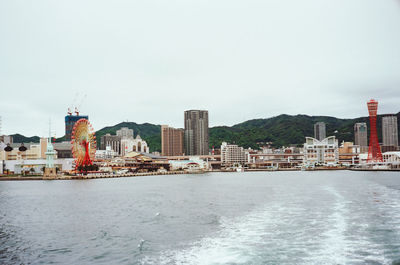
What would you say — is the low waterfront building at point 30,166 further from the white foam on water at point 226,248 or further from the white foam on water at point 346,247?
the white foam on water at point 346,247

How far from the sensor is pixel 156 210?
37.7m

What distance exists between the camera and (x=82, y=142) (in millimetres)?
120562

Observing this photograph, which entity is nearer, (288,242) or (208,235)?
(288,242)

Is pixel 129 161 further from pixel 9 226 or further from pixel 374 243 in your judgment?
pixel 374 243

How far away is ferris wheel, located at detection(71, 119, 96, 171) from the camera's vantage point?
116 meters

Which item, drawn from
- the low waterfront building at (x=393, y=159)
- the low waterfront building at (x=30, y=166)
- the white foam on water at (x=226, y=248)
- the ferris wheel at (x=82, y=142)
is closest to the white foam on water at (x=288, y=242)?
the white foam on water at (x=226, y=248)

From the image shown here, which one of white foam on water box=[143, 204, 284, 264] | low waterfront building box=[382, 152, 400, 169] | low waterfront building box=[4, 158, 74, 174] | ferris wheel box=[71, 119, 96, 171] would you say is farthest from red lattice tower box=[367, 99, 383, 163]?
white foam on water box=[143, 204, 284, 264]

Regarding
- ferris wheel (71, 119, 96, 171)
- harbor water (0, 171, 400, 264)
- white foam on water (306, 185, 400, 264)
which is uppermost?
ferris wheel (71, 119, 96, 171)

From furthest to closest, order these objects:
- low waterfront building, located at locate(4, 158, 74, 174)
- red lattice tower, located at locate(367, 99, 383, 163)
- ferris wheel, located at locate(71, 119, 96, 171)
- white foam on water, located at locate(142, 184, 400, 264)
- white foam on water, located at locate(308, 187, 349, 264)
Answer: red lattice tower, located at locate(367, 99, 383, 163) → low waterfront building, located at locate(4, 158, 74, 174) → ferris wheel, located at locate(71, 119, 96, 171) → white foam on water, located at locate(142, 184, 400, 264) → white foam on water, located at locate(308, 187, 349, 264)

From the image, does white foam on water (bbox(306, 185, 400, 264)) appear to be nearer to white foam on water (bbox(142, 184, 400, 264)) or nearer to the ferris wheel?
white foam on water (bbox(142, 184, 400, 264))

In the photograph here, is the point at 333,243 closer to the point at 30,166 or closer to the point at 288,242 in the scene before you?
the point at 288,242

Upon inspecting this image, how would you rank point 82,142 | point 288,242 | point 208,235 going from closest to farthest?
point 288,242, point 208,235, point 82,142

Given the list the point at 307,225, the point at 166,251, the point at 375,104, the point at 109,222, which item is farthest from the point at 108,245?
the point at 375,104

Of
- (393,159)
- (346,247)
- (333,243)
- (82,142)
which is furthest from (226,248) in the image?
(393,159)
